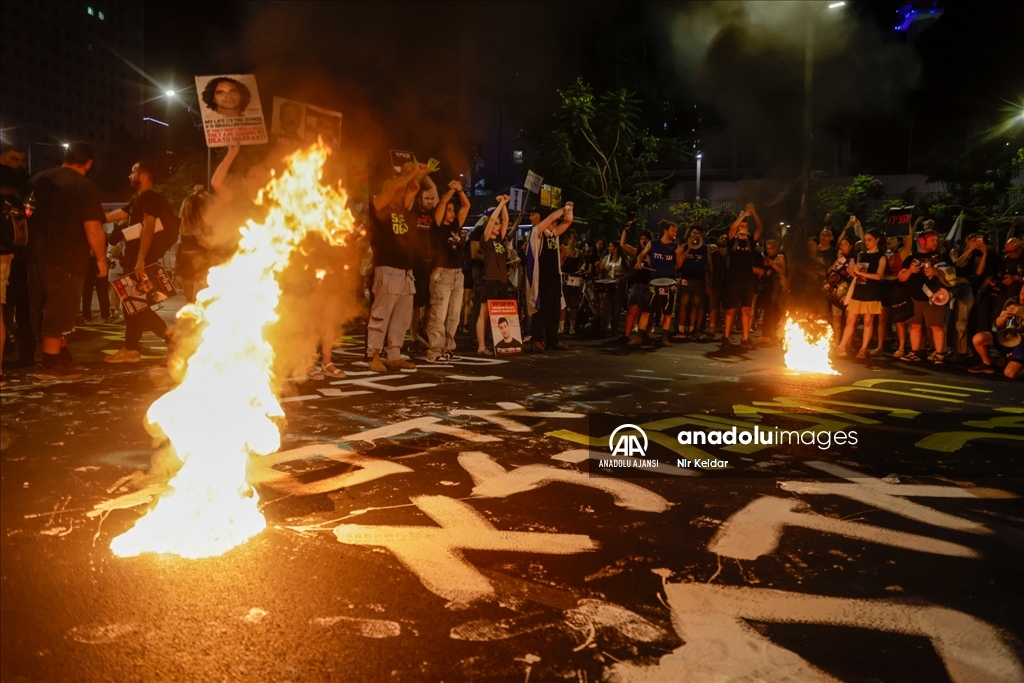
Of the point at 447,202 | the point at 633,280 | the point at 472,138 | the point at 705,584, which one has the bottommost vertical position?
the point at 705,584

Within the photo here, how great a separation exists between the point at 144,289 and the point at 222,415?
15.9 feet

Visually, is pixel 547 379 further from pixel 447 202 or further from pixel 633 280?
pixel 633 280

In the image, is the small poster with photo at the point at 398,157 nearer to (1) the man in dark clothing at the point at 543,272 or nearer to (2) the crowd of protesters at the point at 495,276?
(2) the crowd of protesters at the point at 495,276

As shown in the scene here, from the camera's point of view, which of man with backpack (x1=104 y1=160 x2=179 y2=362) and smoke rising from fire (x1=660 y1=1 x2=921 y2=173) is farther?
smoke rising from fire (x1=660 y1=1 x2=921 y2=173)

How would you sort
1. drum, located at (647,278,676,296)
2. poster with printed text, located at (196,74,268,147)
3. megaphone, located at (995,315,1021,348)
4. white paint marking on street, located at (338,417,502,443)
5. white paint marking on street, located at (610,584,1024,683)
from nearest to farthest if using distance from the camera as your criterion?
white paint marking on street, located at (610,584,1024,683), white paint marking on street, located at (338,417,502,443), poster with printed text, located at (196,74,268,147), megaphone, located at (995,315,1021,348), drum, located at (647,278,676,296)

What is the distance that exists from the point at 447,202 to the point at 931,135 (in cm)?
2540

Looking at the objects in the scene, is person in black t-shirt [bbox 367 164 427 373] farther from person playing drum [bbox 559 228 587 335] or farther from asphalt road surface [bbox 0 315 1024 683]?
person playing drum [bbox 559 228 587 335]

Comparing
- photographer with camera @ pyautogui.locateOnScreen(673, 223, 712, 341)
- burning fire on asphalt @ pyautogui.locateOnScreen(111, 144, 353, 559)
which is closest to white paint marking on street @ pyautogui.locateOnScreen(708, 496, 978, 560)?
burning fire on asphalt @ pyautogui.locateOnScreen(111, 144, 353, 559)

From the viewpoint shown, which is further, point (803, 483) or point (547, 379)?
point (547, 379)

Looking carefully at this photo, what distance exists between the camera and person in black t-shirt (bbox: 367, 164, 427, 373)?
7613 millimetres

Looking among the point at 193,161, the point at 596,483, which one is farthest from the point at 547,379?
the point at 193,161

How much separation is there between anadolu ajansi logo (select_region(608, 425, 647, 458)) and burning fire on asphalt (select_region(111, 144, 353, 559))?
2.17 meters

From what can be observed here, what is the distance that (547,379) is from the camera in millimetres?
7707

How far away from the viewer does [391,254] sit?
767 centimetres
